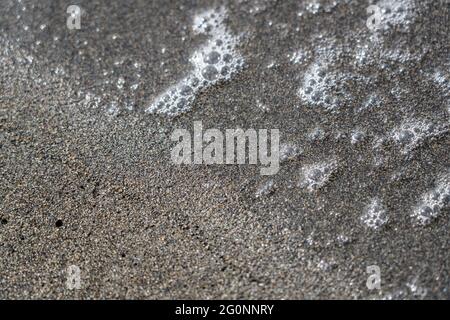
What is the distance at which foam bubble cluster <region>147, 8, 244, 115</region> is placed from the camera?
1.55m

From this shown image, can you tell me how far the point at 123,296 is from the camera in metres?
1.43

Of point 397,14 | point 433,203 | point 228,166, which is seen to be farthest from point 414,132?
point 228,166

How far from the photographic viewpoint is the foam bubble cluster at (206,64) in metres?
1.55

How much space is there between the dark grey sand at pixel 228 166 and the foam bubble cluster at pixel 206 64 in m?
0.02

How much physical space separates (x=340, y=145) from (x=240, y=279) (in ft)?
1.47

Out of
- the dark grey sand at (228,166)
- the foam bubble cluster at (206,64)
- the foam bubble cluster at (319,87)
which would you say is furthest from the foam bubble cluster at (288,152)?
the foam bubble cluster at (206,64)

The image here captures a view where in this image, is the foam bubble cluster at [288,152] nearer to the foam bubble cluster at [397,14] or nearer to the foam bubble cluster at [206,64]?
the foam bubble cluster at [206,64]

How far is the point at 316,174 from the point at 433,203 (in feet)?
1.04

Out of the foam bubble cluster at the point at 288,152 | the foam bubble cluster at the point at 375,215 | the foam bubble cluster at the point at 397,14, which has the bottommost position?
the foam bubble cluster at the point at 375,215

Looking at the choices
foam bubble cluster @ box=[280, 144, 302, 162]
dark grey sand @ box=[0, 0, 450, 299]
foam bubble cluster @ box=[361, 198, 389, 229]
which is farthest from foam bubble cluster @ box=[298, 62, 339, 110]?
foam bubble cluster @ box=[361, 198, 389, 229]

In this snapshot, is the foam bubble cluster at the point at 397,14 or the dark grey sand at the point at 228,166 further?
the foam bubble cluster at the point at 397,14
